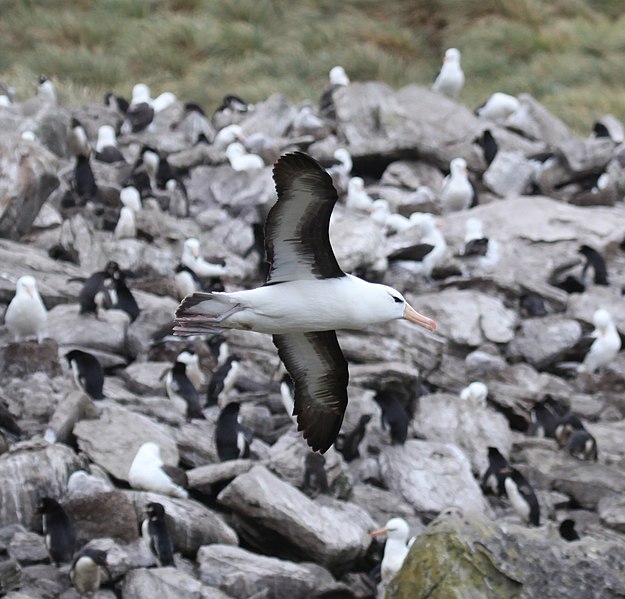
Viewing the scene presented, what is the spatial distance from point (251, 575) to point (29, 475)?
197 cm

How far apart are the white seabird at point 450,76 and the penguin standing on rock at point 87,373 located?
13.2 meters

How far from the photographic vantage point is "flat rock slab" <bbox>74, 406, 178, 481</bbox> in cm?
1147

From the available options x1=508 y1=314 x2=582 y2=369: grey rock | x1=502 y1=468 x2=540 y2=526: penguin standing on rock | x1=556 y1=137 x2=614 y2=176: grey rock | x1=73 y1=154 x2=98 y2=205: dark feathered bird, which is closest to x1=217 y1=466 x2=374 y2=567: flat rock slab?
x1=502 y1=468 x2=540 y2=526: penguin standing on rock

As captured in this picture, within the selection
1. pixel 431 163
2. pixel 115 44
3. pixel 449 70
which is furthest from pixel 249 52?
pixel 431 163

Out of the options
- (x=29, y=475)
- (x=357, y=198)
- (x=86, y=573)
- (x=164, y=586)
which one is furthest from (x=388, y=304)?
(x=357, y=198)

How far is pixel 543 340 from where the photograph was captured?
52.1 ft

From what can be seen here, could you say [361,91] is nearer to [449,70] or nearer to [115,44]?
[449,70]

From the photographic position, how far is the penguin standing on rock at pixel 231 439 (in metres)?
11.9

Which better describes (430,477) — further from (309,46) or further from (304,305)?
(309,46)

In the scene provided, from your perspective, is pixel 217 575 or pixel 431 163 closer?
pixel 217 575

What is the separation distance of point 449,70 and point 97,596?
16.3 meters

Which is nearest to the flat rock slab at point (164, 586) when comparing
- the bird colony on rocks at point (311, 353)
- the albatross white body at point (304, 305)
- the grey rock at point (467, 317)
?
the bird colony on rocks at point (311, 353)

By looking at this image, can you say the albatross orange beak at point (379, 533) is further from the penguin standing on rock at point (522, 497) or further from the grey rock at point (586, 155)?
the grey rock at point (586, 155)

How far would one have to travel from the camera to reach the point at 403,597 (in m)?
9.24
